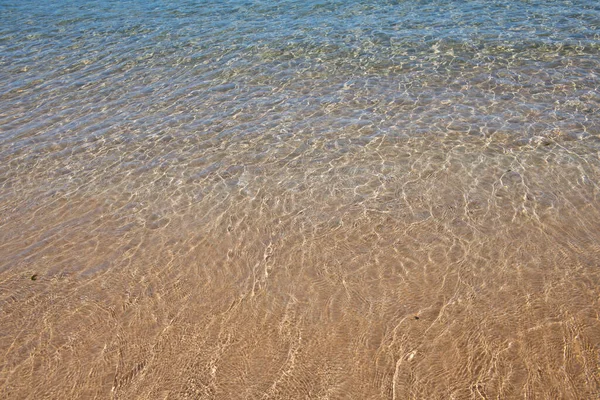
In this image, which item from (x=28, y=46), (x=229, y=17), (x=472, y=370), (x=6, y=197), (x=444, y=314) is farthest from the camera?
(x=229, y=17)

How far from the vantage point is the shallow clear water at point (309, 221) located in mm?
3891

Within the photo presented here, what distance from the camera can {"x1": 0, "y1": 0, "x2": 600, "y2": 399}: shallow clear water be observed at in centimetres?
389

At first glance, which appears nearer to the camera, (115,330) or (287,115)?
(115,330)

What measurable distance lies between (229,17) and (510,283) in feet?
35.2

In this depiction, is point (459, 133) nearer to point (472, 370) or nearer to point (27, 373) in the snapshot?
point (472, 370)

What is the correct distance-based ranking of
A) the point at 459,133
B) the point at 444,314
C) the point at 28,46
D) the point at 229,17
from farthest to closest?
the point at 229,17 < the point at 28,46 < the point at 459,133 < the point at 444,314

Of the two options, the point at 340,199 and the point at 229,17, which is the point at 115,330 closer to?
the point at 340,199

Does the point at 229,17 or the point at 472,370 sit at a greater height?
the point at 229,17

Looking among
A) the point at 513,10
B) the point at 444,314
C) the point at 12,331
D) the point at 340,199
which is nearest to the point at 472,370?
the point at 444,314

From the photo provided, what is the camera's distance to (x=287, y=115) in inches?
304

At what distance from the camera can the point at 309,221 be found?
5430 mm

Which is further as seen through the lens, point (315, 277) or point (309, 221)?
point (309, 221)

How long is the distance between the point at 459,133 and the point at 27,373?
5.90 metres

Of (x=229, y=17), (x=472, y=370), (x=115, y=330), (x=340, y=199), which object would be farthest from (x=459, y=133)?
(x=229, y=17)
